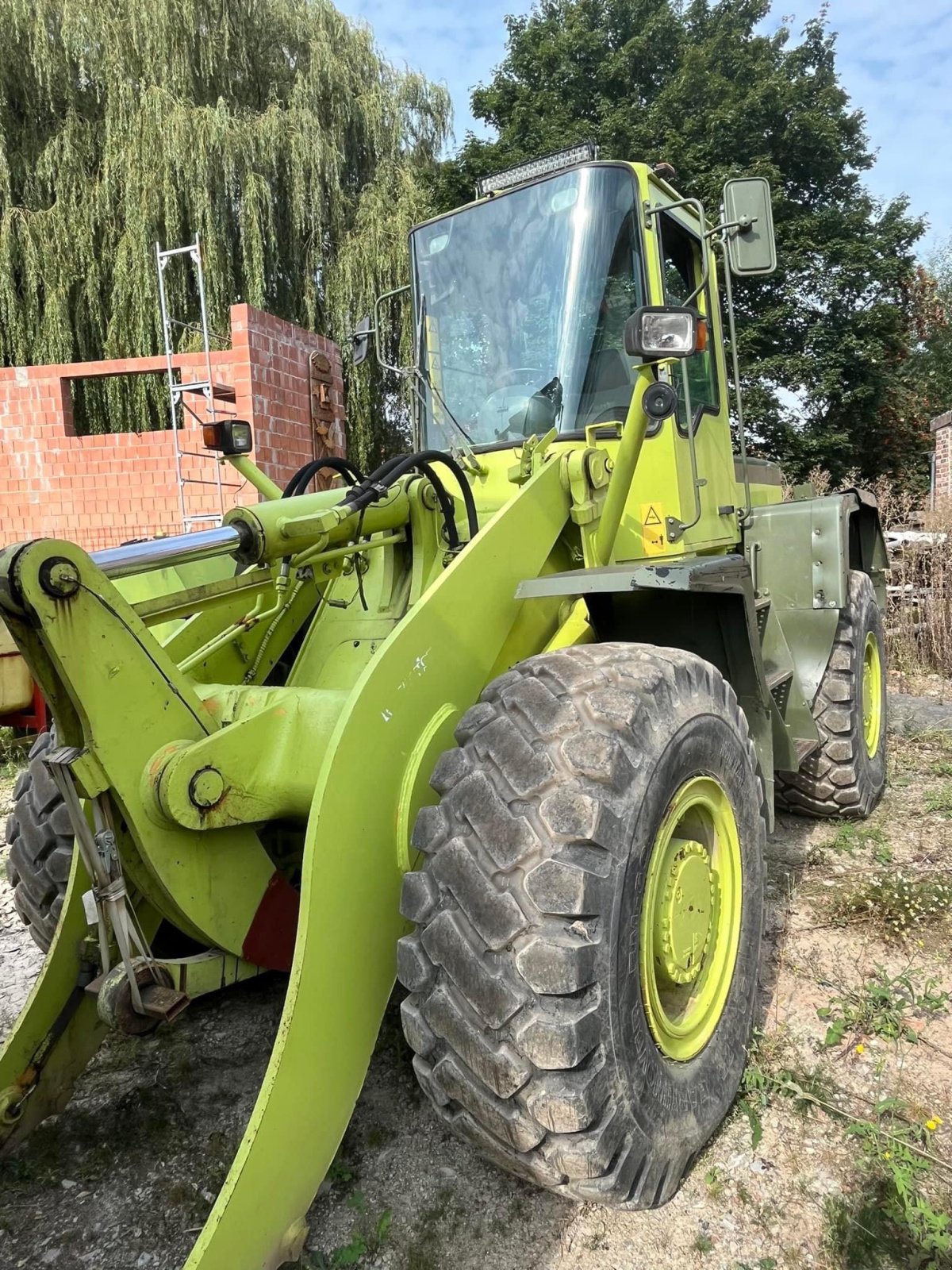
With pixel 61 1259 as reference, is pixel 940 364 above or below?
above

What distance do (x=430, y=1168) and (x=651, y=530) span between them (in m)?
2.10

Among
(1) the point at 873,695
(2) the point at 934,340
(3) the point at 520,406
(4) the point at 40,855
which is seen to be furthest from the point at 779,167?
(4) the point at 40,855

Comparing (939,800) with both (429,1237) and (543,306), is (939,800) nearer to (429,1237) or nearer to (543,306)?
(543,306)

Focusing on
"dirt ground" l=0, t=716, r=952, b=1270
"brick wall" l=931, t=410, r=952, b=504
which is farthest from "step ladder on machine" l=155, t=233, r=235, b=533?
"brick wall" l=931, t=410, r=952, b=504

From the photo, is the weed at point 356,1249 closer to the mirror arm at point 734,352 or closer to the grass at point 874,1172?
the grass at point 874,1172

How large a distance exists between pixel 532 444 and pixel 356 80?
1550 centimetres

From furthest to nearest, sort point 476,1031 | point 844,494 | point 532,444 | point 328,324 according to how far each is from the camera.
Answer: point 328,324, point 844,494, point 532,444, point 476,1031

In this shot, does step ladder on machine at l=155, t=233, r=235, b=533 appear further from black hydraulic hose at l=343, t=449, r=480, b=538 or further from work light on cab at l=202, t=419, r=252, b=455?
black hydraulic hose at l=343, t=449, r=480, b=538

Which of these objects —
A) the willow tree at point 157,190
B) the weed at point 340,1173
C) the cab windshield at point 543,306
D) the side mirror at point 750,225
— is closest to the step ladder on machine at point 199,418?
the willow tree at point 157,190

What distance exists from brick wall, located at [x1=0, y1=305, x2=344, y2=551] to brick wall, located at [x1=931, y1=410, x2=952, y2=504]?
10.4 meters

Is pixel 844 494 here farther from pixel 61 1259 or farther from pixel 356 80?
pixel 356 80

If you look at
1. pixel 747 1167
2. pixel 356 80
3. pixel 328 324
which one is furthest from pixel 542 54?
pixel 747 1167

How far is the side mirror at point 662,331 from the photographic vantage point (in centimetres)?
241

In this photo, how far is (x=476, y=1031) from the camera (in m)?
1.81
